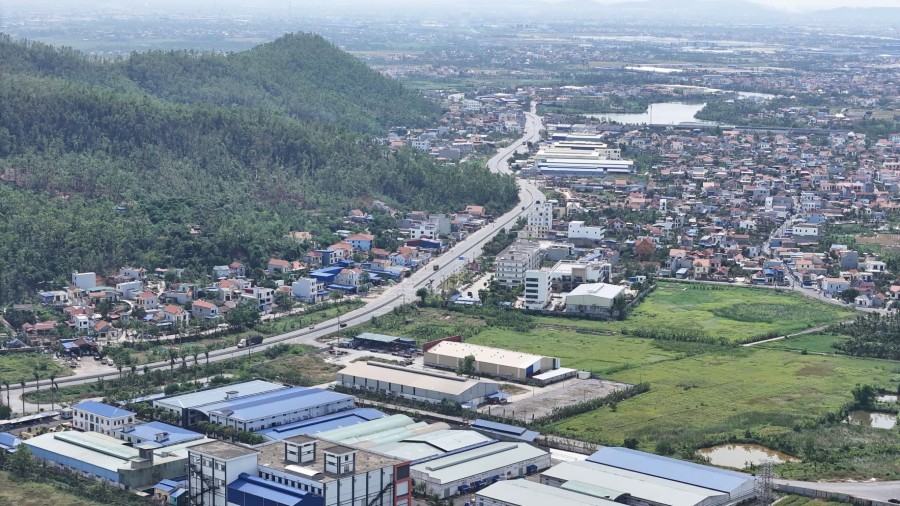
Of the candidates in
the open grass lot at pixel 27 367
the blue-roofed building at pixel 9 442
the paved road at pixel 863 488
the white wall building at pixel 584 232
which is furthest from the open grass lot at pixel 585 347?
the blue-roofed building at pixel 9 442

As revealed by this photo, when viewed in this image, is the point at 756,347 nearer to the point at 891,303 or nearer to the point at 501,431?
the point at 891,303

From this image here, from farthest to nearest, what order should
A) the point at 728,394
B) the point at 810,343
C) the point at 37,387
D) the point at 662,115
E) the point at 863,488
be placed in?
the point at 662,115 → the point at 810,343 → the point at 728,394 → the point at 37,387 → the point at 863,488

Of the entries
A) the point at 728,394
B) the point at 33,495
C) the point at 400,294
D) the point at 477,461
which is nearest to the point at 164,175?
the point at 400,294

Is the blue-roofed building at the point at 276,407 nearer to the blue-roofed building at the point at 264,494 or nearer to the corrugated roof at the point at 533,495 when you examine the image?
the blue-roofed building at the point at 264,494

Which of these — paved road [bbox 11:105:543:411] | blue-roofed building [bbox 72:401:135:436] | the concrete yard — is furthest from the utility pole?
paved road [bbox 11:105:543:411]

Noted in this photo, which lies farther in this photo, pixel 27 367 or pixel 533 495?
pixel 27 367

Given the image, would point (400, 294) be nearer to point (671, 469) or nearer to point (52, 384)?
point (52, 384)

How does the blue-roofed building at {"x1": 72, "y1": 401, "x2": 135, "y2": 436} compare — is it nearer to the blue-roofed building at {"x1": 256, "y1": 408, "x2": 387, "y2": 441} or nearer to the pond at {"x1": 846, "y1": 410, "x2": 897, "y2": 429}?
the blue-roofed building at {"x1": 256, "y1": 408, "x2": 387, "y2": 441}
